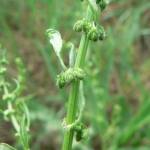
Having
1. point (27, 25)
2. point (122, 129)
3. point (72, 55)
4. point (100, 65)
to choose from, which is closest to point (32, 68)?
point (27, 25)

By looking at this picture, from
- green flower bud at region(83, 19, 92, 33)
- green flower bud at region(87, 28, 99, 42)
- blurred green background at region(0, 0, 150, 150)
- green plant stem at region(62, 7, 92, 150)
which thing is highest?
blurred green background at region(0, 0, 150, 150)

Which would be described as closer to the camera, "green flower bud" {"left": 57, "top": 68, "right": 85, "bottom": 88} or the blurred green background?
"green flower bud" {"left": 57, "top": 68, "right": 85, "bottom": 88}

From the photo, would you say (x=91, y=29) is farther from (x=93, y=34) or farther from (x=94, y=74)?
(x=94, y=74)

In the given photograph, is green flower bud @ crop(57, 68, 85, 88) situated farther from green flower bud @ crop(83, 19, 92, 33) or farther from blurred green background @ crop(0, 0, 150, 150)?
blurred green background @ crop(0, 0, 150, 150)

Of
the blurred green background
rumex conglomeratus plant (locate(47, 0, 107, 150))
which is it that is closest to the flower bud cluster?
rumex conglomeratus plant (locate(47, 0, 107, 150))

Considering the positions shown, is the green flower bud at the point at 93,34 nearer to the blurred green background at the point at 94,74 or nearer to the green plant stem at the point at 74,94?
the green plant stem at the point at 74,94

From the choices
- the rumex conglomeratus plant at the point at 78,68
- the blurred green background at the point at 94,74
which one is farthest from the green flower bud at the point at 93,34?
the blurred green background at the point at 94,74

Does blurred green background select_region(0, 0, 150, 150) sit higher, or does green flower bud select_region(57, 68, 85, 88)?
blurred green background select_region(0, 0, 150, 150)

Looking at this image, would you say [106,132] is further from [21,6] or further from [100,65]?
[21,6]

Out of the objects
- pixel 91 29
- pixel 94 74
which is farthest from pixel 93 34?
pixel 94 74
